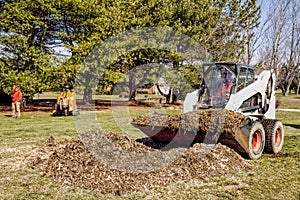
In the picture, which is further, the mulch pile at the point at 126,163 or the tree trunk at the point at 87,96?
the tree trunk at the point at 87,96

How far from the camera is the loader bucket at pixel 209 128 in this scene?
20.1 feet

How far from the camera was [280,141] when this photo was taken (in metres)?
7.90

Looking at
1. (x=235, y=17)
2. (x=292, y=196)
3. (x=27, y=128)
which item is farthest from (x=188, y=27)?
(x=292, y=196)

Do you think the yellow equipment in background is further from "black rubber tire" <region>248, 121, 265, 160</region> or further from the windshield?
"black rubber tire" <region>248, 121, 265, 160</region>

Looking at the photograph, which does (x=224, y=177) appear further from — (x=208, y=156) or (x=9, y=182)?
(x=9, y=182)

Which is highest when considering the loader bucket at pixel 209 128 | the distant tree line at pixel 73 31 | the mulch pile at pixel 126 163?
the distant tree line at pixel 73 31

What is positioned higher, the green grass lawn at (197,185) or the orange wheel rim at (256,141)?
the orange wheel rim at (256,141)

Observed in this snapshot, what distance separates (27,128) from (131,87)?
1132 cm

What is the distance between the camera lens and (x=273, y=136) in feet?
24.1

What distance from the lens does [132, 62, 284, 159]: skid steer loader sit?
6469mm

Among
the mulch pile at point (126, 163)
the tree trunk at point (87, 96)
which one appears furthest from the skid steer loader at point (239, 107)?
the tree trunk at point (87, 96)

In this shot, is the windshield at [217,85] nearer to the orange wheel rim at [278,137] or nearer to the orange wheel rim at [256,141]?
the orange wheel rim at [256,141]

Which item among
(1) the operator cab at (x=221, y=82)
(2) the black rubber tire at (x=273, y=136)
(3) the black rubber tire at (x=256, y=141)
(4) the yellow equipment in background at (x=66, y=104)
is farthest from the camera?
(4) the yellow equipment in background at (x=66, y=104)

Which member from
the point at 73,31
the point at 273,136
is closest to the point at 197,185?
the point at 273,136
